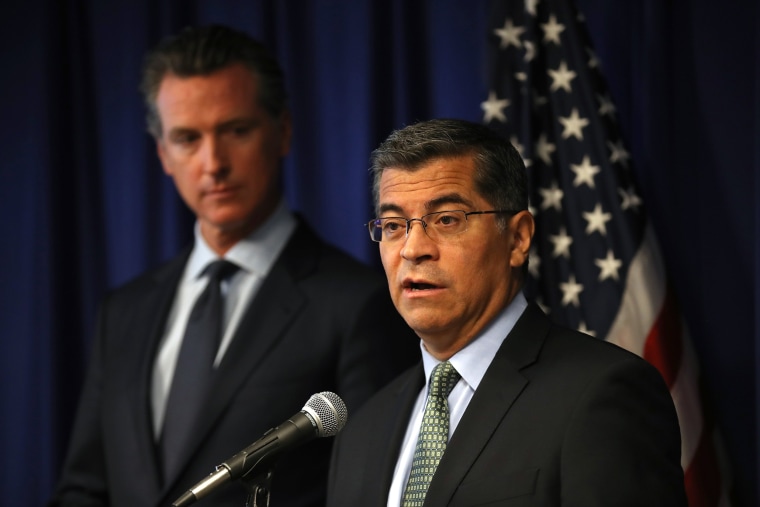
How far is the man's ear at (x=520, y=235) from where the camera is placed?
2.34m

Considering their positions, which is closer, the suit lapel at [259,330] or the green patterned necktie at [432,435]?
the green patterned necktie at [432,435]

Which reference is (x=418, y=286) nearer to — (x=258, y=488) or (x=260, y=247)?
(x=258, y=488)

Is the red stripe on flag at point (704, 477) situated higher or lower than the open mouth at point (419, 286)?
lower

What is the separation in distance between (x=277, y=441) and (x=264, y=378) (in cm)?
104

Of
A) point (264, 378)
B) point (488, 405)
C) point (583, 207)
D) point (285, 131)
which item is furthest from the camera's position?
point (285, 131)

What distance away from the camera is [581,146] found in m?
3.26

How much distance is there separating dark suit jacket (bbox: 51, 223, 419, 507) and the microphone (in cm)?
84

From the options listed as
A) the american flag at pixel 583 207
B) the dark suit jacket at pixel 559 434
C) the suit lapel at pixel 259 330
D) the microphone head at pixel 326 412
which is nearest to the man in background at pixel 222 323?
the suit lapel at pixel 259 330

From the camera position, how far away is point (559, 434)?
2023 mm

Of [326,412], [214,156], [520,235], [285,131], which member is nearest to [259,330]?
[214,156]

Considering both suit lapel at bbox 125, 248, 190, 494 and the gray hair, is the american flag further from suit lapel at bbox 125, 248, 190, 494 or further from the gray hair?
suit lapel at bbox 125, 248, 190, 494

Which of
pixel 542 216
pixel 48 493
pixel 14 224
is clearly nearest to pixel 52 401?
pixel 48 493

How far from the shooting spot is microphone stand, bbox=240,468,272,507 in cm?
188

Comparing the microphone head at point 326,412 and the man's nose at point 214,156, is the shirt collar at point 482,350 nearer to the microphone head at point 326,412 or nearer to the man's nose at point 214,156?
the microphone head at point 326,412
